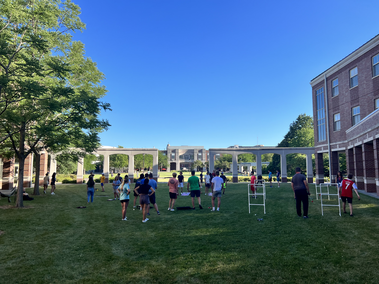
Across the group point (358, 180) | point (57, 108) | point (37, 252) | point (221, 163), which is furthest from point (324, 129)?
point (221, 163)

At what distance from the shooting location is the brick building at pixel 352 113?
1770 cm

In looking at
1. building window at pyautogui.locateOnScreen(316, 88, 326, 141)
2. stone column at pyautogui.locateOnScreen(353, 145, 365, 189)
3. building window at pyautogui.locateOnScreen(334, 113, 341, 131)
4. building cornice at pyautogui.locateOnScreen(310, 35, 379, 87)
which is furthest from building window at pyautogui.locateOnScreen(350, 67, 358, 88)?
stone column at pyautogui.locateOnScreen(353, 145, 365, 189)

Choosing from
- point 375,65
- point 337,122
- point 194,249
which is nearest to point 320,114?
point 337,122

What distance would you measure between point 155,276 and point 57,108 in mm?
10934

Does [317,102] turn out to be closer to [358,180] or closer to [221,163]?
[358,180]

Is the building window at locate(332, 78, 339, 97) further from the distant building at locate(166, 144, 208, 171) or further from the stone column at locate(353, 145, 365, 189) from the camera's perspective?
the distant building at locate(166, 144, 208, 171)

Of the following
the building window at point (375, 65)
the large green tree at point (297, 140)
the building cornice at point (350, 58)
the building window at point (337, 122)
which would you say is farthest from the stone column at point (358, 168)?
the large green tree at point (297, 140)

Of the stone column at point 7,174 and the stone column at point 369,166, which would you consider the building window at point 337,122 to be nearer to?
the stone column at point 369,166

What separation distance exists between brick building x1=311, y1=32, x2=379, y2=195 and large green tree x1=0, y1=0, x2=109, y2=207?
18558 mm

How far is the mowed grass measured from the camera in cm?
511

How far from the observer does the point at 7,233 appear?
8539mm

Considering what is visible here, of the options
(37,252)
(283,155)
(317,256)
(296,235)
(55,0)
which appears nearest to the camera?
(317,256)

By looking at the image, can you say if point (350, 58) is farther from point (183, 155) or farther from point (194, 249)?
point (183, 155)

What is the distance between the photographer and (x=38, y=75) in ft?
43.2
